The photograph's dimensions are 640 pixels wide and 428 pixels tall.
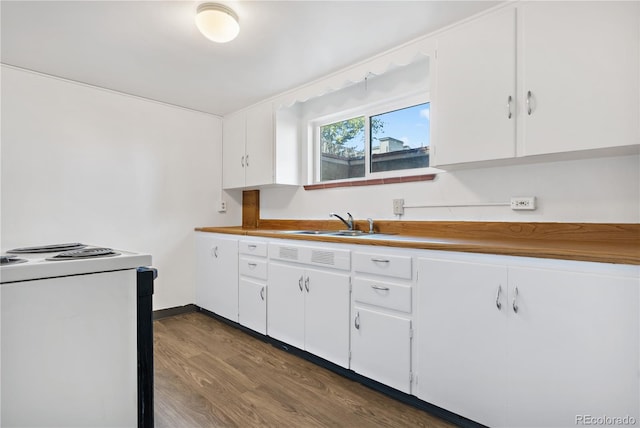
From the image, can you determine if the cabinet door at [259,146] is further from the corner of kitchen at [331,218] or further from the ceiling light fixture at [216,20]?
the ceiling light fixture at [216,20]

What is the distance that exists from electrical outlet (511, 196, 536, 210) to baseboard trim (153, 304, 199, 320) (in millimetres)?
3057

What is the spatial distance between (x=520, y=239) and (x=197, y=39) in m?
2.32

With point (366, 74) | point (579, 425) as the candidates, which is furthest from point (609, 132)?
point (366, 74)

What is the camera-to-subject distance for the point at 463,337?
1521mm

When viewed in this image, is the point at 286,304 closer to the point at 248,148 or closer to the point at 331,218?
the point at 331,218

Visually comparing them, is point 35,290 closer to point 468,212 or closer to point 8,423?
point 8,423

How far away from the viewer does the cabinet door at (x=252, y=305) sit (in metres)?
2.56

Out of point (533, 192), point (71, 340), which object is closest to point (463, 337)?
point (533, 192)

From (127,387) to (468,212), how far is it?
6.54 feet

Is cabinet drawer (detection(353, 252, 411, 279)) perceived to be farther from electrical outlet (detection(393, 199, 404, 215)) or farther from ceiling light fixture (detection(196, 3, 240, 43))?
ceiling light fixture (detection(196, 3, 240, 43))

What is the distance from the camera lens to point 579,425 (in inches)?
49.6

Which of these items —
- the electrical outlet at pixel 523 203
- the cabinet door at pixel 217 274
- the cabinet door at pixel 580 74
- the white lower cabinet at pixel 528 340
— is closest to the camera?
the white lower cabinet at pixel 528 340

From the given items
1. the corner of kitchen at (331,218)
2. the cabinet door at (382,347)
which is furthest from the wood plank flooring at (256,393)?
the cabinet door at (382,347)

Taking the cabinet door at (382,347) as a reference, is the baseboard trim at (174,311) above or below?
below
